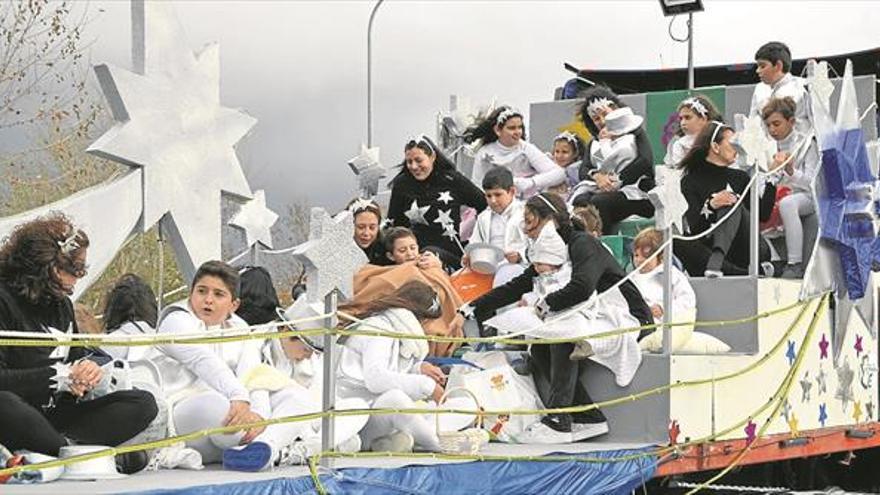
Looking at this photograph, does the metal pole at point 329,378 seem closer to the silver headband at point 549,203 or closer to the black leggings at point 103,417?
the black leggings at point 103,417

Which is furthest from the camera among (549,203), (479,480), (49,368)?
(549,203)

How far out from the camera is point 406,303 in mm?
8352

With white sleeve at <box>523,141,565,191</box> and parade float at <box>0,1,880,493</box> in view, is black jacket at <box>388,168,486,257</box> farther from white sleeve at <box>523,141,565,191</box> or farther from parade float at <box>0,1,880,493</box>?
parade float at <box>0,1,880,493</box>

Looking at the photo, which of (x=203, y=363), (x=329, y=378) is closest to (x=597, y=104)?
(x=203, y=363)

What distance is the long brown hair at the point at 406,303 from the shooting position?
8.29 meters

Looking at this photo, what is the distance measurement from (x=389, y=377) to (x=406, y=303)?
0.64 metres

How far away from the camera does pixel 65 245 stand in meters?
6.53

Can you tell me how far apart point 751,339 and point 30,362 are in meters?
4.45

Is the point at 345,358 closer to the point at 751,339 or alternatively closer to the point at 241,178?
the point at 241,178

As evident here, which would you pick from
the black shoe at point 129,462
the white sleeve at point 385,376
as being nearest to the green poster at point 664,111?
the white sleeve at point 385,376

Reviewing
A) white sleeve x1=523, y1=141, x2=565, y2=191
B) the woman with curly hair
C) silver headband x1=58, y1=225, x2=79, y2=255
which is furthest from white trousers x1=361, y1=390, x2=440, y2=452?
white sleeve x1=523, y1=141, x2=565, y2=191

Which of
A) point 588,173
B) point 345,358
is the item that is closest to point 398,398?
point 345,358

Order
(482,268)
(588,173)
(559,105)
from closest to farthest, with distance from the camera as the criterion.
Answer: (482,268)
(588,173)
(559,105)

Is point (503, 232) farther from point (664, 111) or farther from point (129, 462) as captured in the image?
point (129, 462)
